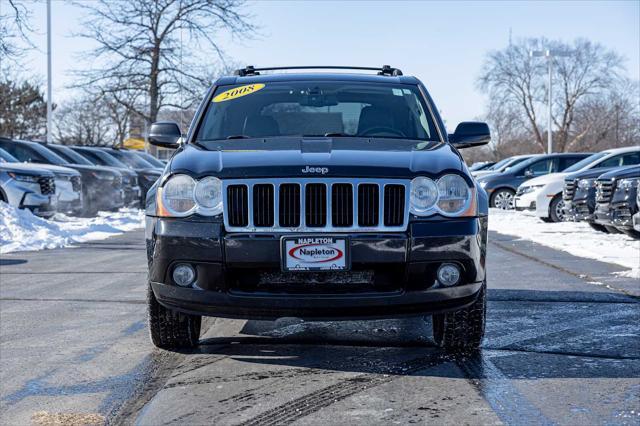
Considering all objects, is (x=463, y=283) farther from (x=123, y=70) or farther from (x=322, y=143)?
(x=123, y=70)

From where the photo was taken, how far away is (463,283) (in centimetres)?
434

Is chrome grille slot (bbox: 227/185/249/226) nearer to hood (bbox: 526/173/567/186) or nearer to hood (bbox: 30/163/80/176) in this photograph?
hood (bbox: 30/163/80/176)

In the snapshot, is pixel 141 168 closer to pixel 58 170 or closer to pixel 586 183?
pixel 58 170

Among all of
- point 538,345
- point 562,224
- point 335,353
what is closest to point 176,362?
point 335,353

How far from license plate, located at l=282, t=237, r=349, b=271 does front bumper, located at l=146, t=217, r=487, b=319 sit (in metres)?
0.05

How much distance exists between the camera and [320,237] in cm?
417

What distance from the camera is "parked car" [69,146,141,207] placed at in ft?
Answer: 67.9

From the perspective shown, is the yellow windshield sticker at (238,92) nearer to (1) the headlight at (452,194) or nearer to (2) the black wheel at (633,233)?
(1) the headlight at (452,194)

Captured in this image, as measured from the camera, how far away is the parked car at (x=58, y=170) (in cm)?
1603

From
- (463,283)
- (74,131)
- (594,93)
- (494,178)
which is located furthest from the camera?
(74,131)

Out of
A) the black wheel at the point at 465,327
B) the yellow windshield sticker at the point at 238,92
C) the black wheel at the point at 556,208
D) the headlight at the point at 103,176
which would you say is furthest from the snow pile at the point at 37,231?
the black wheel at the point at 556,208

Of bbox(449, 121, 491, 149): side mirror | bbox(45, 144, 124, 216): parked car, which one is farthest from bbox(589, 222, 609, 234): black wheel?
bbox(45, 144, 124, 216): parked car

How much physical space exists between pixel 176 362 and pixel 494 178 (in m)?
20.0

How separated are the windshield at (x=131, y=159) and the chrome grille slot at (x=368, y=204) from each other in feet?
67.9
